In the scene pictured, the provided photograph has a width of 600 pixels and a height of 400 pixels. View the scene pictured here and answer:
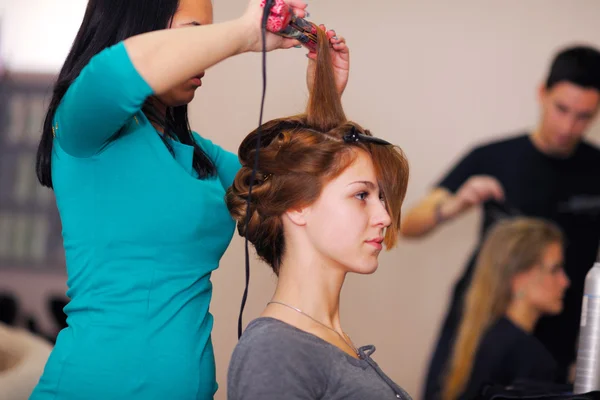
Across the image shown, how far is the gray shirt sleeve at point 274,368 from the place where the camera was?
1187 mm

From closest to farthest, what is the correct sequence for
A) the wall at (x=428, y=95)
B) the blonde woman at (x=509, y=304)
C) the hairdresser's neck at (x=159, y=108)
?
the hairdresser's neck at (x=159, y=108) < the blonde woman at (x=509, y=304) < the wall at (x=428, y=95)

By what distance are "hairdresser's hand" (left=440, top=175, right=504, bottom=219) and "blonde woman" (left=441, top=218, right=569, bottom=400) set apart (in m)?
0.12

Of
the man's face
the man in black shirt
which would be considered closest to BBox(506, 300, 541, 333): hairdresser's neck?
the man in black shirt

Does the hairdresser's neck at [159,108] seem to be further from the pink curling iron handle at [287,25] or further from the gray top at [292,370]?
the gray top at [292,370]

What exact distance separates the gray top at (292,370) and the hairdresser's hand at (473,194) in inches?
75.1

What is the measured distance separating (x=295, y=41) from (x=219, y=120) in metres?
1.80

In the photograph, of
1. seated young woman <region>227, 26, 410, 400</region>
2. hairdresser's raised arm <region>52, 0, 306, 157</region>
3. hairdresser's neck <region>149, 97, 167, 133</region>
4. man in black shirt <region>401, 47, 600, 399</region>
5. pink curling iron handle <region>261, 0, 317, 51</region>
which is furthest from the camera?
man in black shirt <region>401, 47, 600, 399</region>

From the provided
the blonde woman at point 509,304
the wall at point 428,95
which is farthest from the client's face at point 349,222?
the wall at point 428,95

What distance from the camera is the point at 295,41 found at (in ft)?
4.31

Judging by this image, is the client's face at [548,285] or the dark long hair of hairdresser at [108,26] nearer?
the dark long hair of hairdresser at [108,26]

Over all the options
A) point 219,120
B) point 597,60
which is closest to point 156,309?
point 219,120

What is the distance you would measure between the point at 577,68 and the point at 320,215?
2.14 meters

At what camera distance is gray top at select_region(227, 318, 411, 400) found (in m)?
1.19

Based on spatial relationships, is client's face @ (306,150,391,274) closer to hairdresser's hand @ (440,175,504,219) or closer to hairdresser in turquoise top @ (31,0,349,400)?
hairdresser in turquoise top @ (31,0,349,400)
